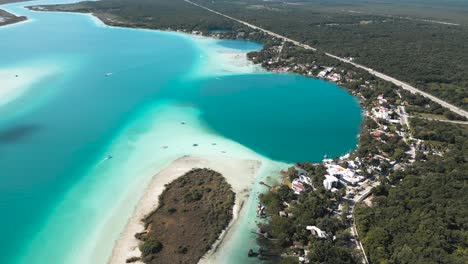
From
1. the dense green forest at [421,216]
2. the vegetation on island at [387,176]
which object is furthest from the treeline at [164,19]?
the dense green forest at [421,216]

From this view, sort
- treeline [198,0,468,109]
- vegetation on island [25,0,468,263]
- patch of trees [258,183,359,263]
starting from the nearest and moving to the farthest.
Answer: patch of trees [258,183,359,263]
vegetation on island [25,0,468,263]
treeline [198,0,468,109]

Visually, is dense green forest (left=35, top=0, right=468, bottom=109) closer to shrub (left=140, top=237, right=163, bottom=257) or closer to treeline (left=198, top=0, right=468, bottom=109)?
treeline (left=198, top=0, right=468, bottom=109)

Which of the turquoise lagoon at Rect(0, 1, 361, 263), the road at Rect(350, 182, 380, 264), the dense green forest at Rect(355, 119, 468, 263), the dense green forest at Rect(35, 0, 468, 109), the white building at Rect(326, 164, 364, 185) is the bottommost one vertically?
the turquoise lagoon at Rect(0, 1, 361, 263)

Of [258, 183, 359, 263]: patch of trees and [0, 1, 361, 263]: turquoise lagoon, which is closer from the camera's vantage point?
[258, 183, 359, 263]: patch of trees

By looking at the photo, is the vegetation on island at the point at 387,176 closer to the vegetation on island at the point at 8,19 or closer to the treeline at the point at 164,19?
the treeline at the point at 164,19

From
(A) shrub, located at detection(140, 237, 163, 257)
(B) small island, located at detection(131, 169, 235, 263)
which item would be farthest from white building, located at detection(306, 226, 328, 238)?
(A) shrub, located at detection(140, 237, 163, 257)

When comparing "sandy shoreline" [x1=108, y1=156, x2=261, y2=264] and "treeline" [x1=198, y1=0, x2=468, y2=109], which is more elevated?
"treeline" [x1=198, y1=0, x2=468, y2=109]

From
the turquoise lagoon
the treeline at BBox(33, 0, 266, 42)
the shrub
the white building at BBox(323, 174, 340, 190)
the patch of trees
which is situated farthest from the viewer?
the treeline at BBox(33, 0, 266, 42)
